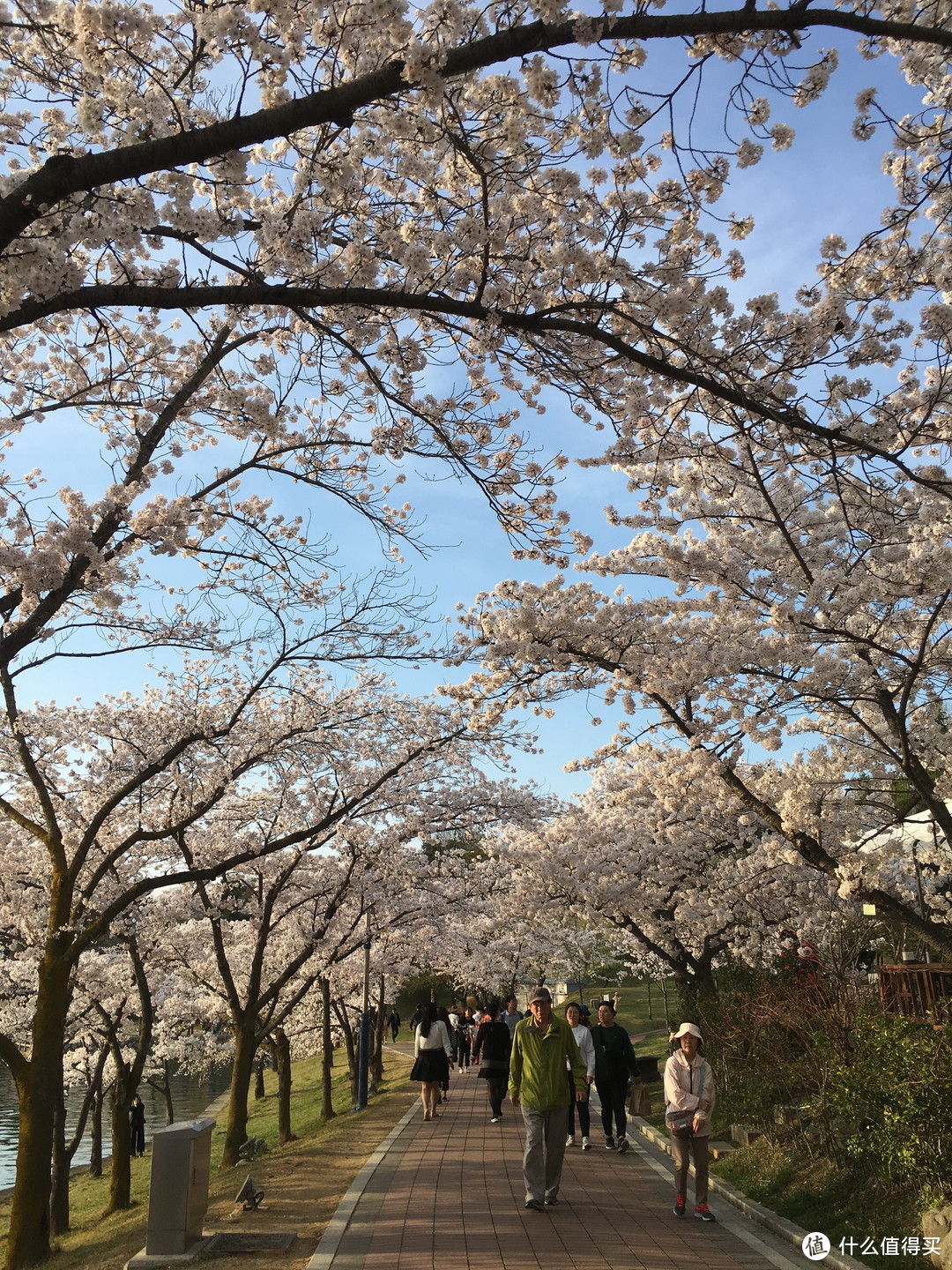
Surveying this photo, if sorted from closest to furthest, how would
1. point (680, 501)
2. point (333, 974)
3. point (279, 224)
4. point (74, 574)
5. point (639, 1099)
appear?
point (279, 224) < point (74, 574) < point (680, 501) < point (639, 1099) < point (333, 974)

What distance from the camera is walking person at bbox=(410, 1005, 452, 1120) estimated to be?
495 inches

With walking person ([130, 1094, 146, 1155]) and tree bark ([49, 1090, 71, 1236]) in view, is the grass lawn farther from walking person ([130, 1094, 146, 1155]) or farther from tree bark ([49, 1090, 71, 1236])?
walking person ([130, 1094, 146, 1155])

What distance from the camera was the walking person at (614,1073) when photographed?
406 inches

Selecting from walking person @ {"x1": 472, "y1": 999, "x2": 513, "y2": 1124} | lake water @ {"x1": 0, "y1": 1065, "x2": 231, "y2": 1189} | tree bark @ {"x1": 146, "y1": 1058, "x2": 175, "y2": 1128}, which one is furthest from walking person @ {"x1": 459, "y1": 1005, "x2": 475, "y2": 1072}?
walking person @ {"x1": 472, "y1": 999, "x2": 513, "y2": 1124}

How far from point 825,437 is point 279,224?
2.93 meters

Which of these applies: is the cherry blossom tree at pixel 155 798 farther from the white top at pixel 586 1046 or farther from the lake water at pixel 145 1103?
the lake water at pixel 145 1103

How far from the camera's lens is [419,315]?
535 centimetres

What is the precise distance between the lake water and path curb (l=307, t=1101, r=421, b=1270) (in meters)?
19.0

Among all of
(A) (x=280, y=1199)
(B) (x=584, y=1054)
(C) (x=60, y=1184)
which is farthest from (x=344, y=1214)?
(C) (x=60, y=1184)

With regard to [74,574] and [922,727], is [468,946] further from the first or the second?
[74,574]

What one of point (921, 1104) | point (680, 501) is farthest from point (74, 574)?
point (921, 1104)

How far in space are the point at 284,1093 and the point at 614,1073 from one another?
41.8 feet

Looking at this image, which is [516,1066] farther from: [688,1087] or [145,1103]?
[145,1103]

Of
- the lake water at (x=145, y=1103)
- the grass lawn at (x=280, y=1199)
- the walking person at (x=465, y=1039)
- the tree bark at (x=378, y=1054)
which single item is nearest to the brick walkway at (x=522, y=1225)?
the grass lawn at (x=280, y=1199)
